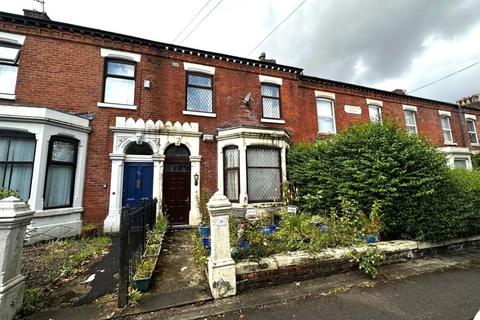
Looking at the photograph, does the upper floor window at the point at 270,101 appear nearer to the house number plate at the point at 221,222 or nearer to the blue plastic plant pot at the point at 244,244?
the blue plastic plant pot at the point at 244,244

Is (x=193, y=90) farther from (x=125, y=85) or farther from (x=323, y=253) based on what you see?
(x=323, y=253)

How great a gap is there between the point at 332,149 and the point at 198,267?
17.6 feet

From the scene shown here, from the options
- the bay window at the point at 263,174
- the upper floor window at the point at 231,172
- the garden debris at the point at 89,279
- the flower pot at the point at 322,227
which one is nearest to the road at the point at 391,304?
the flower pot at the point at 322,227

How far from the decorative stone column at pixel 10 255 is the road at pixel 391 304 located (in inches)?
106

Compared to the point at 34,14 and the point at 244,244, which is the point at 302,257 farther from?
the point at 34,14

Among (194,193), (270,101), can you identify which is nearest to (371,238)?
(194,193)

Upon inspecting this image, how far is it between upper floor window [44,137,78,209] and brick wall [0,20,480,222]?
1.51ft

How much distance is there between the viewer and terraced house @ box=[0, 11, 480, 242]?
6816mm

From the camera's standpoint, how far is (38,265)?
478cm

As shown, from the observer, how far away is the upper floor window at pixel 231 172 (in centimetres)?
884

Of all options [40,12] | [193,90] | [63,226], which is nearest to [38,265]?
[63,226]

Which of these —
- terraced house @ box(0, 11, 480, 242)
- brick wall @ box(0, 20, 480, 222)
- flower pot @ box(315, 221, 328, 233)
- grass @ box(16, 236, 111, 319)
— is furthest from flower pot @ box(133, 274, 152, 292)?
brick wall @ box(0, 20, 480, 222)

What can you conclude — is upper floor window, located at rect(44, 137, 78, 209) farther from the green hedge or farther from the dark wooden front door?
the green hedge

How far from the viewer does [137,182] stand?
8312mm
